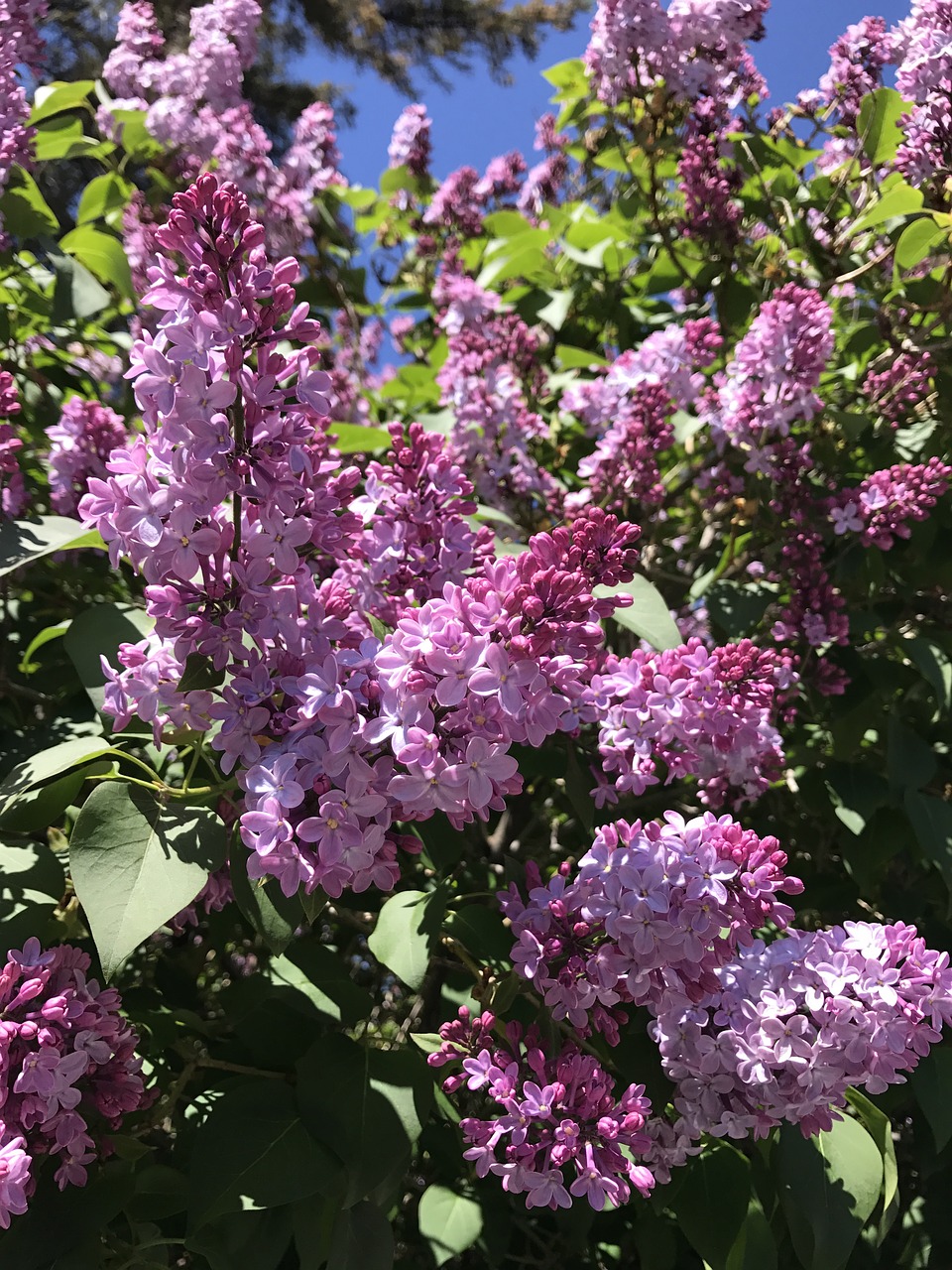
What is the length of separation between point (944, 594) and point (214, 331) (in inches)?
77.8

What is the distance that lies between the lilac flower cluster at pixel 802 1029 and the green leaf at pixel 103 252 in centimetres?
216

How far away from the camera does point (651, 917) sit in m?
1.22

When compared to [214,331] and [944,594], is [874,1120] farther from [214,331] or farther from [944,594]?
[214,331]

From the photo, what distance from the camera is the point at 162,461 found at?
115cm

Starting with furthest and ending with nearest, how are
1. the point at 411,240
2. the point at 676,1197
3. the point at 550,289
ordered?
the point at 411,240, the point at 550,289, the point at 676,1197

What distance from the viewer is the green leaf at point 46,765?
134 cm

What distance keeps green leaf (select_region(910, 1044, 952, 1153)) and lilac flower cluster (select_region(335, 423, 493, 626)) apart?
3.84 ft

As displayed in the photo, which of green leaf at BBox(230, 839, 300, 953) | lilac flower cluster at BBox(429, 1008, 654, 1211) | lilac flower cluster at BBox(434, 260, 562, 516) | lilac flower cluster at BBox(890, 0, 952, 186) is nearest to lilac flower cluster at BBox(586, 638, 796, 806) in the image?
lilac flower cluster at BBox(429, 1008, 654, 1211)

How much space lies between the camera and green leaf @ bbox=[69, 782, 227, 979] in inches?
45.6

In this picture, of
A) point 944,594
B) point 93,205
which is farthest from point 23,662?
point 944,594

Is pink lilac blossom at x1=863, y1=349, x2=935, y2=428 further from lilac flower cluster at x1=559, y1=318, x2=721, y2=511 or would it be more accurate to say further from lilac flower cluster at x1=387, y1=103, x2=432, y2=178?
lilac flower cluster at x1=387, y1=103, x2=432, y2=178

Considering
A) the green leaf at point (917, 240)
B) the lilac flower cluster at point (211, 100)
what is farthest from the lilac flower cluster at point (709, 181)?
the lilac flower cluster at point (211, 100)

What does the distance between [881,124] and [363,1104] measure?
2.45 m

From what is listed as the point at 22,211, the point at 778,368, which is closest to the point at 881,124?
the point at 778,368
